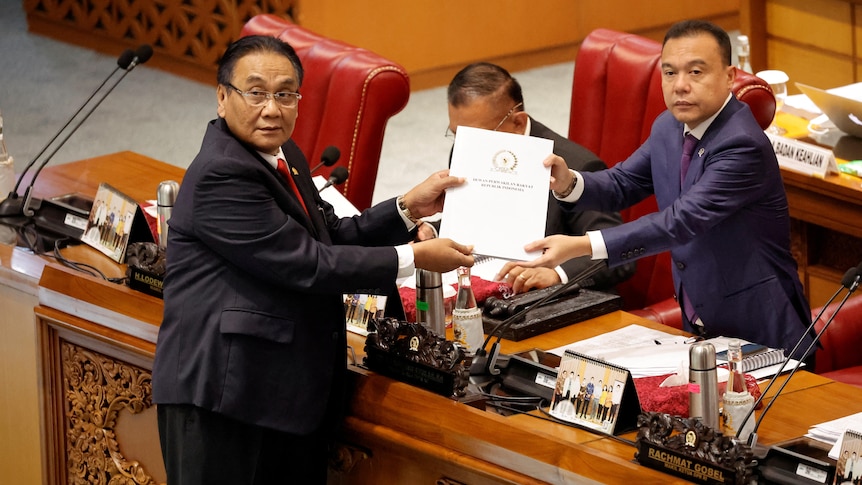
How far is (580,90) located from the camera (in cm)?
417

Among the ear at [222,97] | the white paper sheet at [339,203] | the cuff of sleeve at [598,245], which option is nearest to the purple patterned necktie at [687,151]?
the cuff of sleeve at [598,245]

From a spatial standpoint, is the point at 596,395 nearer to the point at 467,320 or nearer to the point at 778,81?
the point at 467,320

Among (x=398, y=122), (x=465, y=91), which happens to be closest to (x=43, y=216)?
(x=465, y=91)

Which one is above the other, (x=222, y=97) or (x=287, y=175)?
(x=222, y=97)

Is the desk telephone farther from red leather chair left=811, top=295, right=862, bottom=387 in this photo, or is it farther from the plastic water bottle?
red leather chair left=811, top=295, right=862, bottom=387

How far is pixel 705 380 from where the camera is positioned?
2438mm

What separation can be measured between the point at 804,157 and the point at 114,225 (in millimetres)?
2105

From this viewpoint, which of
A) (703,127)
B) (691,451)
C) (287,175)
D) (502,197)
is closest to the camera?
(691,451)

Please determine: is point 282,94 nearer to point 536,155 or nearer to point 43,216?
point 536,155

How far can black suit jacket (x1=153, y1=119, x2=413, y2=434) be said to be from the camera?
8.24 feet

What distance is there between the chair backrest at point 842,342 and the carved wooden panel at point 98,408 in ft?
5.68

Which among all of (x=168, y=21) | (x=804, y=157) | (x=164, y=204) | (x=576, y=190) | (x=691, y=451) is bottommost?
(x=691, y=451)

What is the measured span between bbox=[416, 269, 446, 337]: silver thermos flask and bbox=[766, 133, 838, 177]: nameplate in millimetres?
1582

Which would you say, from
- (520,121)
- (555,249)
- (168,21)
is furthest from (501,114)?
(168,21)
